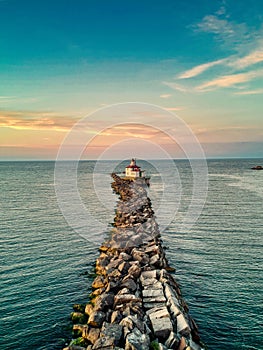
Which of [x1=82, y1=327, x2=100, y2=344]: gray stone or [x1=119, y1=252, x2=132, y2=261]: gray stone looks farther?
[x1=119, y1=252, x2=132, y2=261]: gray stone

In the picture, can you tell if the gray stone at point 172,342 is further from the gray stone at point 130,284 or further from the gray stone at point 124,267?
the gray stone at point 124,267

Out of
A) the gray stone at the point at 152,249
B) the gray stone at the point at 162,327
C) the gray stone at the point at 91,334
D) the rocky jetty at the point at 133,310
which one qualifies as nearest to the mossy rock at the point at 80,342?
the rocky jetty at the point at 133,310

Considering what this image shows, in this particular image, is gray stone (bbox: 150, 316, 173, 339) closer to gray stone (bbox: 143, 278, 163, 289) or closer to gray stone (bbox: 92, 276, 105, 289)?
gray stone (bbox: 143, 278, 163, 289)

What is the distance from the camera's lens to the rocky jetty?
11.5 meters

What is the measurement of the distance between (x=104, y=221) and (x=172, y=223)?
788 centimetres

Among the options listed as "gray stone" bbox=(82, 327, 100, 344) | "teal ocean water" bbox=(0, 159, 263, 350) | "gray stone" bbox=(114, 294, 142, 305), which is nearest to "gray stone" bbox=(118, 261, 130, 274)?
"teal ocean water" bbox=(0, 159, 263, 350)

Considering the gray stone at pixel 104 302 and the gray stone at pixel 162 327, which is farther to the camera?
the gray stone at pixel 104 302

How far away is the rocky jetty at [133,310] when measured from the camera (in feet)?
37.7

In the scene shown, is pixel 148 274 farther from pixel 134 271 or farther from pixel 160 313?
pixel 160 313

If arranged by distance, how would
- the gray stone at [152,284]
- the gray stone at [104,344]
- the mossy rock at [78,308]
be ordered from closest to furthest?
1. the gray stone at [104,344]
2. the mossy rock at [78,308]
3. the gray stone at [152,284]

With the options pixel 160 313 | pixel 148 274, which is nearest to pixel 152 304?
pixel 160 313

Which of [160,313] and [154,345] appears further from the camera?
[160,313]

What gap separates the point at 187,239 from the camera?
2864cm

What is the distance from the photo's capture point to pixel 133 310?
13.6 m
